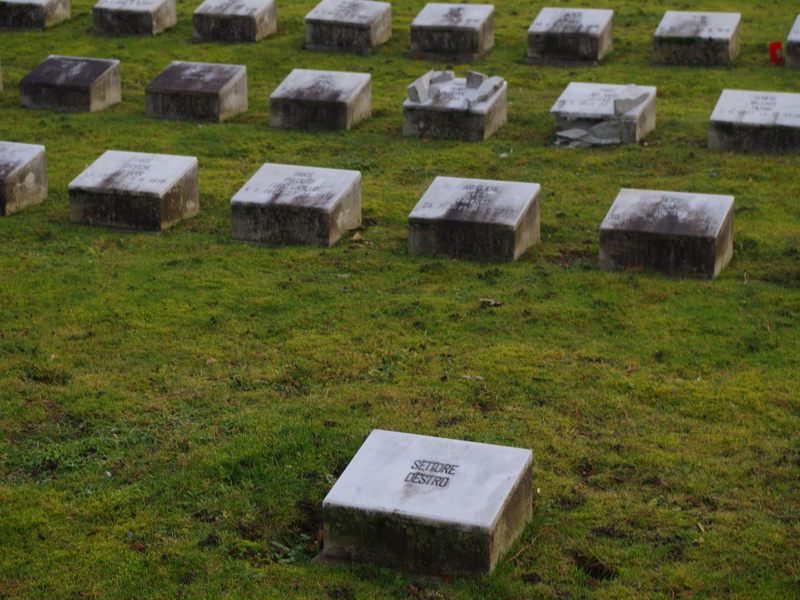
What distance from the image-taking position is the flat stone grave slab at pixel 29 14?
1811 centimetres

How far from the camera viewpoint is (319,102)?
44.6 ft

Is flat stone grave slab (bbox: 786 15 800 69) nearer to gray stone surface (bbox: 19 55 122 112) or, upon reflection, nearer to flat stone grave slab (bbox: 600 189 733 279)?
flat stone grave slab (bbox: 600 189 733 279)

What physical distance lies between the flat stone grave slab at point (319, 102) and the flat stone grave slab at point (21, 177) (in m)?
3.27

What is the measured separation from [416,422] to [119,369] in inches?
87.1

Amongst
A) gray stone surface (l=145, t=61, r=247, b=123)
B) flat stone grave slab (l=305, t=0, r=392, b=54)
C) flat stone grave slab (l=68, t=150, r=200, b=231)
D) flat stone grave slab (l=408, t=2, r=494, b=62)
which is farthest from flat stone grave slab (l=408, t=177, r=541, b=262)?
flat stone grave slab (l=305, t=0, r=392, b=54)

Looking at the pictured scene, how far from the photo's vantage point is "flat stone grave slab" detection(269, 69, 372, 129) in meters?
13.6

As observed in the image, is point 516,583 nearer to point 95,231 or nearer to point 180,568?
point 180,568

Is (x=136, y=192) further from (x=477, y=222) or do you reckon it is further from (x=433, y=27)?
(x=433, y=27)

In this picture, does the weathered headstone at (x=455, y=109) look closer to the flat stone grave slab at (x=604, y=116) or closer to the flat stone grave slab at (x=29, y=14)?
the flat stone grave slab at (x=604, y=116)

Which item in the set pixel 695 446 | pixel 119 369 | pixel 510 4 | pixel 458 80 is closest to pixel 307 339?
pixel 119 369

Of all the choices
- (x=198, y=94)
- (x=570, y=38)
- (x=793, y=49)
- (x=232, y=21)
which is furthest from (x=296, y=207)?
(x=793, y=49)

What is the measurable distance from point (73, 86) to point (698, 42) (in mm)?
8308

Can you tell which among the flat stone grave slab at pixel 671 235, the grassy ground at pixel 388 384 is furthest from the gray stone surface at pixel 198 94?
the flat stone grave slab at pixel 671 235

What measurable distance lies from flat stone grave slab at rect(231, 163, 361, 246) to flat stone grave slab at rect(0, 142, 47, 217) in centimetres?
239
